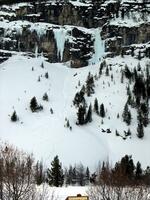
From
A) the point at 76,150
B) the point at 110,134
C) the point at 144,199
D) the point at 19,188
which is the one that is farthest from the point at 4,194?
the point at 110,134

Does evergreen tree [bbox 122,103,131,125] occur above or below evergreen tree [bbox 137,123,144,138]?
above

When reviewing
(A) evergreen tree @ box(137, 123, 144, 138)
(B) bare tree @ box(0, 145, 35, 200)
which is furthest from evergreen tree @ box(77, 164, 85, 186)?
(B) bare tree @ box(0, 145, 35, 200)

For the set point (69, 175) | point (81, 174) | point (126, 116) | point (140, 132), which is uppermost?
point (126, 116)

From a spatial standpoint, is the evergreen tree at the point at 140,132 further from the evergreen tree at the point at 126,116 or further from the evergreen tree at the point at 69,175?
the evergreen tree at the point at 69,175

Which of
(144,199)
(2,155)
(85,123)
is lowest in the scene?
(144,199)

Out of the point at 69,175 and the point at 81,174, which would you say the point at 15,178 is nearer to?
the point at 69,175

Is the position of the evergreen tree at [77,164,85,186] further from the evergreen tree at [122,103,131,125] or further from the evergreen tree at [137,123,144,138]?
the evergreen tree at [122,103,131,125]

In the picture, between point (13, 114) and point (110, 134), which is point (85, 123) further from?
point (13, 114)

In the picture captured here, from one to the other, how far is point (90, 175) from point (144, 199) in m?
106

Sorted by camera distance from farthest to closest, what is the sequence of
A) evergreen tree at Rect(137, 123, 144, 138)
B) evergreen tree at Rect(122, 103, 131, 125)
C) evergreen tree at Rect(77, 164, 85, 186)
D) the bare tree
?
evergreen tree at Rect(122, 103, 131, 125) → evergreen tree at Rect(137, 123, 144, 138) → evergreen tree at Rect(77, 164, 85, 186) → the bare tree

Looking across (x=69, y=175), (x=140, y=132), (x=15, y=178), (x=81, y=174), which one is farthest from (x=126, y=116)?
(x=15, y=178)

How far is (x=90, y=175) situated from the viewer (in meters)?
163

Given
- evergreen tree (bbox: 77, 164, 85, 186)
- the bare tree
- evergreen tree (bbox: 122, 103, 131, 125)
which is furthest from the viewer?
evergreen tree (bbox: 122, 103, 131, 125)

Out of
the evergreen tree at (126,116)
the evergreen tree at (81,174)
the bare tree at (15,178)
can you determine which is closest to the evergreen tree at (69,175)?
the evergreen tree at (81,174)
